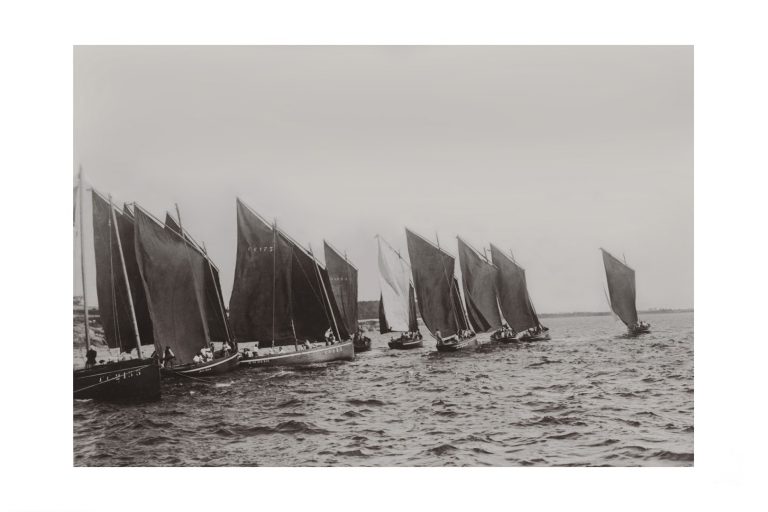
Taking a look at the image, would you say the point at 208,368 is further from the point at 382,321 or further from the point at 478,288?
the point at 478,288

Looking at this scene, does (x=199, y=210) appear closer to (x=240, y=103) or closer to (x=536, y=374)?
(x=240, y=103)

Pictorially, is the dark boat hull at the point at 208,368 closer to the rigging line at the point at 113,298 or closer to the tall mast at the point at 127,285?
the tall mast at the point at 127,285

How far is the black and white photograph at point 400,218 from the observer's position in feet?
14.8

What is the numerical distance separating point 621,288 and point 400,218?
1.72m

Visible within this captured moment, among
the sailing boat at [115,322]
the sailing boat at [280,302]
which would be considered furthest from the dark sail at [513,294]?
the sailing boat at [115,322]

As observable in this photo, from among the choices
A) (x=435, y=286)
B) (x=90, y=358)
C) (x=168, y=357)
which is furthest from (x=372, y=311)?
(x=90, y=358)

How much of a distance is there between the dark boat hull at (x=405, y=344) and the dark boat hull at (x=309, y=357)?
1.14 feet

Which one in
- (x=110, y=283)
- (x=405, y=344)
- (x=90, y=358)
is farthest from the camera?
(x=405, y=344)

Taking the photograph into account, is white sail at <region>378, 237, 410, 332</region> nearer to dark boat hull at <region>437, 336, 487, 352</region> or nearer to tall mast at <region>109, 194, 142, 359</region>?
dark boat hull at <region>437, 336, 487, 352</region>

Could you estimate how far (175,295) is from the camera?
4855 millimetres

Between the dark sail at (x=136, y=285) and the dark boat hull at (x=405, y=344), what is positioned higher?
the dark sail at (x=136, y=285)

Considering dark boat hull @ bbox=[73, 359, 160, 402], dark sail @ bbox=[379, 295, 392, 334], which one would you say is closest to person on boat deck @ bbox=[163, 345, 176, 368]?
dark boat hull @ bbox=[73, 359, 160, 402]

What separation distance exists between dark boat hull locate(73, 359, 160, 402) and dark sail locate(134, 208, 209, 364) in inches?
12.3
